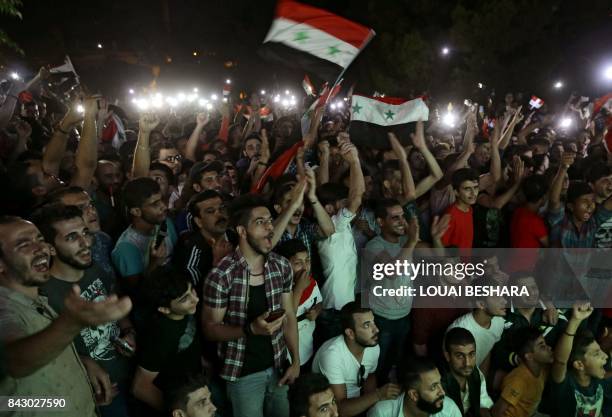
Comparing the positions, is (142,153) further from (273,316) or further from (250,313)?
(273,316)

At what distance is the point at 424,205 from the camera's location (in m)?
6.32

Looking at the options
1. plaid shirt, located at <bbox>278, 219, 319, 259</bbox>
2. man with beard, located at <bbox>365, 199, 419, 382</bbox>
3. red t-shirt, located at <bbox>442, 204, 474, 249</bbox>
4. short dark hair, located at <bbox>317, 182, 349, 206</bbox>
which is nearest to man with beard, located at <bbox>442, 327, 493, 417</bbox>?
man with beard, located at <bbox>365, 199, 419, 382</bbox>

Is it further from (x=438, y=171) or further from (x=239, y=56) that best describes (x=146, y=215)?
(x=239, y=56)

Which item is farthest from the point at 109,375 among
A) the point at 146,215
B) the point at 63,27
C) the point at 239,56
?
the point at 239,56

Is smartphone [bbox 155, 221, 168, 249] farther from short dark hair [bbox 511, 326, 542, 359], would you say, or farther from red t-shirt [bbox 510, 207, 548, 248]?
red t-shirt [bbox 510, 207, 548, 248]

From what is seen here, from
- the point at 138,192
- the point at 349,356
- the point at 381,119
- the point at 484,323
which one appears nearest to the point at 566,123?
the point at 381,119

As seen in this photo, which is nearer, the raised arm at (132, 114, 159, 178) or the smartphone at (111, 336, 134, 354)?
the smartphone at (111, 336, 134, 354)

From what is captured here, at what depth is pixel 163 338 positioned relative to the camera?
3.25 m

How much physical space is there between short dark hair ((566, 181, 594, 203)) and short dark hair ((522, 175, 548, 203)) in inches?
11.9

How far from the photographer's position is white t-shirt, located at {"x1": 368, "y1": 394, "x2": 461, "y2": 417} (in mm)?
3803

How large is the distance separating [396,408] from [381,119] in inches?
147

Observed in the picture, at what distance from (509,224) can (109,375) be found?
15.8 ft

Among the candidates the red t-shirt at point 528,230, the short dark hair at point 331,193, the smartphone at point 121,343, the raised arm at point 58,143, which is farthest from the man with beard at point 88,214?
the red t-shirt at point 528,230

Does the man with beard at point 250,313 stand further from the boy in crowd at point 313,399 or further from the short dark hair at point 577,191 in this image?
the short dark hair at point 577,191
